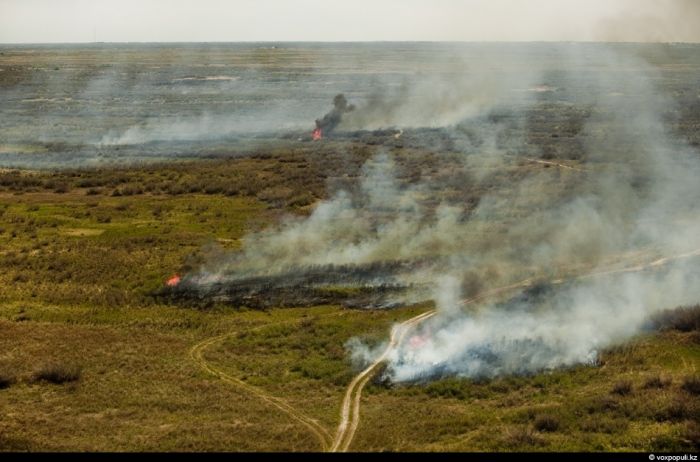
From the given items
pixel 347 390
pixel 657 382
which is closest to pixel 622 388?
pixel 657 382

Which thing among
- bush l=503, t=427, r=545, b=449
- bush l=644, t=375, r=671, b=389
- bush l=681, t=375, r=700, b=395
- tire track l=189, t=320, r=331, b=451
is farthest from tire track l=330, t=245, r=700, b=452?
bush l=681, t=375, r=700, b=395

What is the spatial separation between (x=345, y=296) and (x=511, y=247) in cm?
1234

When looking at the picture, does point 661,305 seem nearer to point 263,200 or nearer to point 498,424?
point 498,424

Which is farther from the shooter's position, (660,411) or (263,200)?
(263,200)

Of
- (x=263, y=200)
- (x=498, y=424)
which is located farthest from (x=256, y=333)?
(x=263, y=200)

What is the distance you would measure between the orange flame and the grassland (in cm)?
56

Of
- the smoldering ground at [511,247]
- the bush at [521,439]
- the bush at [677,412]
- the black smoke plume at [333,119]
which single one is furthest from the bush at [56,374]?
the black smoke plume at [333,119]

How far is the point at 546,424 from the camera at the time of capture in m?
24.8

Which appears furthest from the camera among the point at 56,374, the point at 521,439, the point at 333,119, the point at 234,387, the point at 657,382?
the point at 333,119

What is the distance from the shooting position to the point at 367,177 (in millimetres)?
70750

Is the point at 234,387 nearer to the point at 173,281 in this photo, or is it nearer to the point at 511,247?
the point at 173,281

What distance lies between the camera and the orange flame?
136 feet

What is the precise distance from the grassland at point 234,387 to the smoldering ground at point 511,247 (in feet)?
6.52

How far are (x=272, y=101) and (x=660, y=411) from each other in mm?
134900
